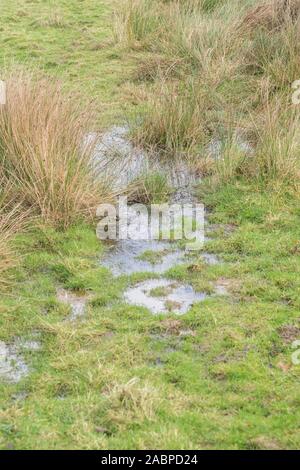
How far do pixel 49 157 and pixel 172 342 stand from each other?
6.76 ft

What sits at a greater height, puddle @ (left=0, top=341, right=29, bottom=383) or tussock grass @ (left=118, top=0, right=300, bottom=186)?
tussock grass @ (left=118, top=0, right=300, bottom=186)

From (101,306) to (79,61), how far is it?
5694 millimetres

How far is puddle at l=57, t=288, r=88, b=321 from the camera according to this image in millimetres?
4922

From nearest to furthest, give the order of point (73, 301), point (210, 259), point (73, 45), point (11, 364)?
1. point (11, 364)
2. point (73, 301)
3. point (210, 259)
4. point (73, 45)

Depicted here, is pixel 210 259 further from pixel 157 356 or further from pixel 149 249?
pixel 157 356

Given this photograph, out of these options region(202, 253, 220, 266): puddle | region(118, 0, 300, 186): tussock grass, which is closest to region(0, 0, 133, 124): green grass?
region(118, 0, 300, 186): tussock grass

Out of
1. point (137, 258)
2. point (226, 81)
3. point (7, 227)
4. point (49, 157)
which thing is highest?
point (49, 157)

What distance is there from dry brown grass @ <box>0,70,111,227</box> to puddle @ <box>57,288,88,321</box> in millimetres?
893

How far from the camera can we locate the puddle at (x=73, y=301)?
16.1 feet

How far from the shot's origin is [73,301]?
5117mm

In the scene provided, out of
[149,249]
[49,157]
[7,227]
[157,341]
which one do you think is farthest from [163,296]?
[49,157]

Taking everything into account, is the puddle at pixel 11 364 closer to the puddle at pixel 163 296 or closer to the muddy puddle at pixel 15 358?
the muddy puddle at pixel 15 358

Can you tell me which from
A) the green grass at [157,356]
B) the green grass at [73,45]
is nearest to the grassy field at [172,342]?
the green grass at [157,356]

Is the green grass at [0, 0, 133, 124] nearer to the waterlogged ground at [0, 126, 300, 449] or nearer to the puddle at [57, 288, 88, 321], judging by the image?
the waterlogged ground at [0, 126, 300, 449]
